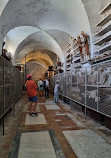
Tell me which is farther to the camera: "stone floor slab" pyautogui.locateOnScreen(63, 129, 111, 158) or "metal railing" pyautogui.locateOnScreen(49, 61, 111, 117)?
"metal railing" pyautogui.locateOnScreen(49, 61, 111, 117)

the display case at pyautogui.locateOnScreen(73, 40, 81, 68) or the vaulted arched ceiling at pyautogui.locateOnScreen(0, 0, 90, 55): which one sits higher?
the vaulted arched ceiling at pyautogui.locateOnScreen(0, 0, 90, 55)

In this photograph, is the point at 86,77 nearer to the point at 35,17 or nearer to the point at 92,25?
the point at 92,25

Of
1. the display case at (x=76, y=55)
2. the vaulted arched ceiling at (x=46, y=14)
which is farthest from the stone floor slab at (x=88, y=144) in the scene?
the display case at (x=76, y=55)

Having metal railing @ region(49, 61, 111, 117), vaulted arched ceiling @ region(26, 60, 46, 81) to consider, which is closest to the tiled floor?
metal railing @ region(49, 61, 111, 117)

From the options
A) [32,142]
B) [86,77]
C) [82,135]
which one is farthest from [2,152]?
[86,77]

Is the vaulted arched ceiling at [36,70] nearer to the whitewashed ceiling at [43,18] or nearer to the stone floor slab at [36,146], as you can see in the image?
the whitewashed ceiling at [43,18]

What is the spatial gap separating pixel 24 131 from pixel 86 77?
9.43 feet

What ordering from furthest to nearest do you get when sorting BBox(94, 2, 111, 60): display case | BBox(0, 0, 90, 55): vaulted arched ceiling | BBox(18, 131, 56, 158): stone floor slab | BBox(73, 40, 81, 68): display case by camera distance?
BBox(73, 40, 81, 68): display case, BBox(0, 0, 90, 55): vaulted arched ceiling, BBox(94, 2, 111, 60): display case, BBox(18, 131, 56, 158): stone floor slab

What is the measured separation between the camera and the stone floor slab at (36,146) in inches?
102

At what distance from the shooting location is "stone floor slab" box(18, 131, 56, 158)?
2.58m

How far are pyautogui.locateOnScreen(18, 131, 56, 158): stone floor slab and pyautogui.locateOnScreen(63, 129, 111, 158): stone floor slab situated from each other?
1.67 feet

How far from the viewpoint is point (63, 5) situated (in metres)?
7.04

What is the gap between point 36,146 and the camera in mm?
2924

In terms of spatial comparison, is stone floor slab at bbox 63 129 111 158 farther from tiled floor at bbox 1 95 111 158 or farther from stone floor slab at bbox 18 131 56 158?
stone floor slab at bbox 18 131 56 158
